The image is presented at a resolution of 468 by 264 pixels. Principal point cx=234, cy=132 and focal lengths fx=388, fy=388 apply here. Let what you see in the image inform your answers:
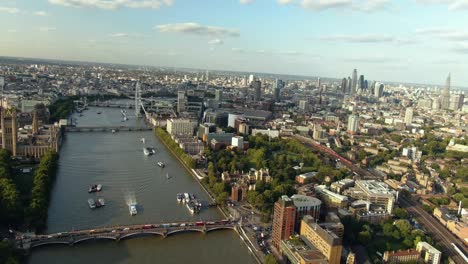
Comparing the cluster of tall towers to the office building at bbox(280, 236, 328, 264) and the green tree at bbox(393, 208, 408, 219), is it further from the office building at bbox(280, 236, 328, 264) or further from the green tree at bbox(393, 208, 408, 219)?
the office building at bbox(280, 236, 328, 264)

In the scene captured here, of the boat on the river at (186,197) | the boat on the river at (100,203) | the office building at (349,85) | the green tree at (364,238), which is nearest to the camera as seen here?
the green tree at (364,238)

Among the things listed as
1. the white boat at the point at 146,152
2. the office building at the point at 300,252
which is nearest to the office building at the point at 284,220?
the office building at the point at 300,252

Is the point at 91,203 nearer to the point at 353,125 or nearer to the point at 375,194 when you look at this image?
the point at 375,194

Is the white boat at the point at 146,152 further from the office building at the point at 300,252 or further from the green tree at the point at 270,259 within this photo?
the green tree at the point at 270,259

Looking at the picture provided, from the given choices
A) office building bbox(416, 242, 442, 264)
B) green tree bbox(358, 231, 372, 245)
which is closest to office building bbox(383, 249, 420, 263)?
office building bbox(416, 242, 442, 264)

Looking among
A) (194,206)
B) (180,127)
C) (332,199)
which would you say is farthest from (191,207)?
(180,127)
